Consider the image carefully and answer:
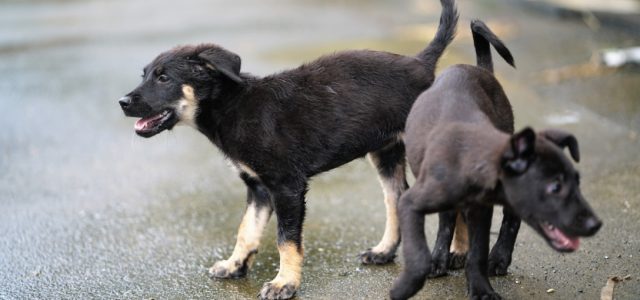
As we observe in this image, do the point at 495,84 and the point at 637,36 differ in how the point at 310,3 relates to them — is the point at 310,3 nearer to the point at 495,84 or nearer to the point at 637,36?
the point at 637,36

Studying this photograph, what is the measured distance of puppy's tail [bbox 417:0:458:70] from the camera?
16.4ft

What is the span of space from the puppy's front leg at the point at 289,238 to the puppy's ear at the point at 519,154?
4.71 ft

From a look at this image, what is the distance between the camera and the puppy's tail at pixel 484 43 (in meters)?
4.71

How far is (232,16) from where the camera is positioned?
15.4m

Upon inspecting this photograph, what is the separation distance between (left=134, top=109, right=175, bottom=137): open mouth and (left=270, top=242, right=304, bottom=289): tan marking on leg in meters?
1.02

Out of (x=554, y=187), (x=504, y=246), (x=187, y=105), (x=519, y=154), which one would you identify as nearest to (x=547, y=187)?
(x=554, y=187)

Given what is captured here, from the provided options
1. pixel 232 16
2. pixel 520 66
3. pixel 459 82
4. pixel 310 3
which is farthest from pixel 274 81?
pixel 310 3

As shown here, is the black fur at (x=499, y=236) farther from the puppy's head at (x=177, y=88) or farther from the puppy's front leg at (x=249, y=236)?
the puppy's head at (x=177, y=88)

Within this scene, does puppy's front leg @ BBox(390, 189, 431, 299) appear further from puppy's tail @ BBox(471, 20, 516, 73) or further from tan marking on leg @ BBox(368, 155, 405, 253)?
puppy's tail @ BBox(471, 20, 516, 73)

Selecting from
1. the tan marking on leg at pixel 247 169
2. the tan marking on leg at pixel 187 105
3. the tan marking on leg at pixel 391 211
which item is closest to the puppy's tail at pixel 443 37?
the tan marking on leg at pixel 391 211

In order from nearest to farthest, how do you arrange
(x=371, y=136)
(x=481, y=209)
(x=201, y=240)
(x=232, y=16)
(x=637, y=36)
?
(x=481, y=209) → (x=371, y=136) → (x=201, y=240) → (x=637, y=36) → (x=232, y=16)

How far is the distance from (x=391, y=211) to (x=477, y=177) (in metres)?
1.50

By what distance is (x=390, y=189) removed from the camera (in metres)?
5.05

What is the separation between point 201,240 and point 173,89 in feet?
3.84
